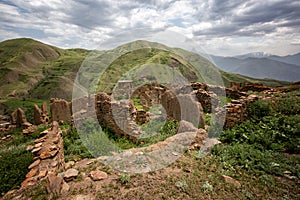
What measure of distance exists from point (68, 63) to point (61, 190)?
126 meters

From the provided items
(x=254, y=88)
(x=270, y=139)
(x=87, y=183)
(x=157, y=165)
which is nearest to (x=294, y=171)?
(x=270, y=139)

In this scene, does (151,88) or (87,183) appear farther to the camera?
(151,88)

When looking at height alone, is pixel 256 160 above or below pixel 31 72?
below

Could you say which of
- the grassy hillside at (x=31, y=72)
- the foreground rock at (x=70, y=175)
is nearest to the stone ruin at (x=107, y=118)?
the foreground rock at (x=70, y=175)

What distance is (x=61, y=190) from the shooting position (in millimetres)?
3811

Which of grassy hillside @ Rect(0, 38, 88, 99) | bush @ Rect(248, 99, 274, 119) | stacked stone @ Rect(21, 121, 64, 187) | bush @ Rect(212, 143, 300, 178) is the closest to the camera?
stacked stone @ Rect(21, 121, 64, 187)

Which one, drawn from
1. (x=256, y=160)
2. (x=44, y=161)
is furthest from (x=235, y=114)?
(x=44, y=161)

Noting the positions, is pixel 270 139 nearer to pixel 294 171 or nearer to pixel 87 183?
pixel 294 171

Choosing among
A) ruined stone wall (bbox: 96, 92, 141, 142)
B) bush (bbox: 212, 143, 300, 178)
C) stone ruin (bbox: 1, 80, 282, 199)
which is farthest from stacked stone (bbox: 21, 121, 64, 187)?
bush (bbox: 212, 143, 300, 178)

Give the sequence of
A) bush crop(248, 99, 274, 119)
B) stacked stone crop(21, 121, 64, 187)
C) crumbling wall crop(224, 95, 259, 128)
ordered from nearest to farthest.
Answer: stacked stone crop(21, 121, 64, 187) < crumbling wall crop(224, 95, 259, 128) < bush crop(248, 99, 274, 119)

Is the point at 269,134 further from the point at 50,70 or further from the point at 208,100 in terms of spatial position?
the point at 50,70

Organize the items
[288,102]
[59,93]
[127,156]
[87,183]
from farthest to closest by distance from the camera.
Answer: [59,93], [288,102], [127,156], [87,183]

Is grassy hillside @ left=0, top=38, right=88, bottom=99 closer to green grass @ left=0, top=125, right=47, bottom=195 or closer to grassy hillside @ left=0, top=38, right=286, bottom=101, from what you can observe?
grassy hillside @ left=0, top=38, right=286, bottom=101

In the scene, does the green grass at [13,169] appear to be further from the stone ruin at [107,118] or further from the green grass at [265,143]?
the green grass at [265,143]
